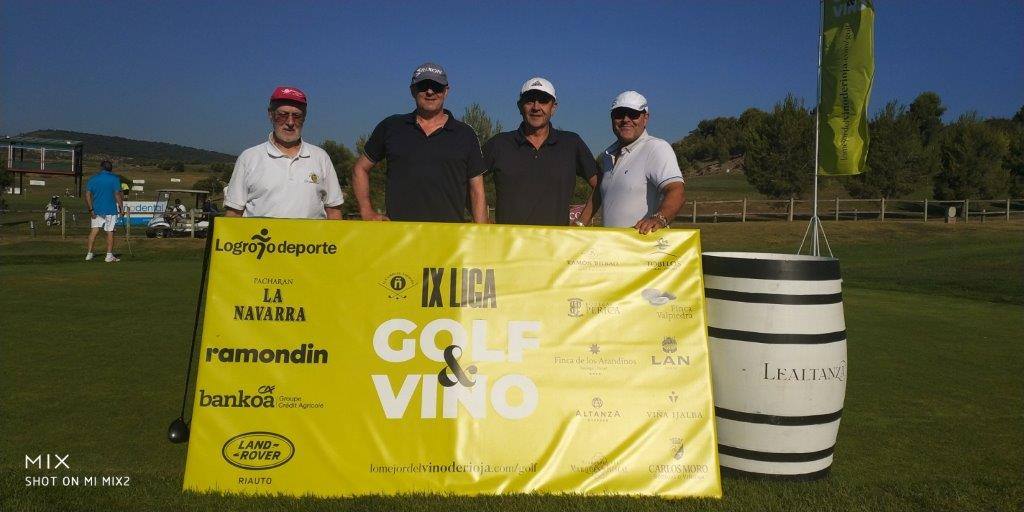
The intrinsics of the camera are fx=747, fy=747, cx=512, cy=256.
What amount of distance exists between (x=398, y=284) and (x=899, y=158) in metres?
51.3

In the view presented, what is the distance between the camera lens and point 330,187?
4.66 m

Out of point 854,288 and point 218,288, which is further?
point 854,288

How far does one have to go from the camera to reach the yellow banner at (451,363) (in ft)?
11.0

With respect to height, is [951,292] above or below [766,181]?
below

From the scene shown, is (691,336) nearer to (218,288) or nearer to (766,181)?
(218,288)

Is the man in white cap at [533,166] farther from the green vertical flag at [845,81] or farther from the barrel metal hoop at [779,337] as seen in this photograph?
the green vertical flag at [845,81]

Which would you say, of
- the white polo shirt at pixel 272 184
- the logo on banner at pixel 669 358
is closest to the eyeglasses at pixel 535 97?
the white polo shirt at pixel 272 184

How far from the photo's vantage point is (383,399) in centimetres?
342

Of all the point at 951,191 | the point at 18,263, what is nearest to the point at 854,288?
the point at 18,263

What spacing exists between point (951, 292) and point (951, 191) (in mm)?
39023

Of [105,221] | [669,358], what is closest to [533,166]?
[669,358]

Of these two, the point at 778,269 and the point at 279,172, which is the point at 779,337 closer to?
the point at 778,269

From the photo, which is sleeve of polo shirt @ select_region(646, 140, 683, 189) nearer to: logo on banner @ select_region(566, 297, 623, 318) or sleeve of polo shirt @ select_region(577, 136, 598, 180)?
sleeve of polo shirt @ select_region(577, 136, 598, 180)

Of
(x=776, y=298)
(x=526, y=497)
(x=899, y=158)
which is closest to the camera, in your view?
(x=526, y=497)
